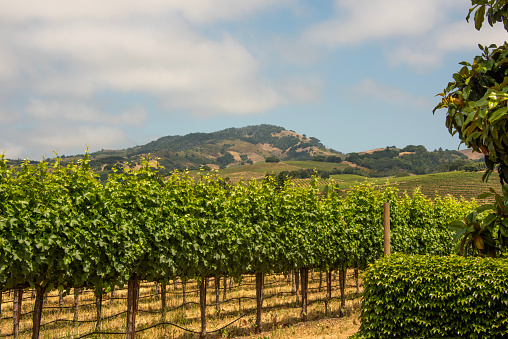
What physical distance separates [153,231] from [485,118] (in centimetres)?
780

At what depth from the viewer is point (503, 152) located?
452 centimetres

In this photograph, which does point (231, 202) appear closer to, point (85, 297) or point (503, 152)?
point (503, 152)

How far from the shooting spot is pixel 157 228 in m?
10.0

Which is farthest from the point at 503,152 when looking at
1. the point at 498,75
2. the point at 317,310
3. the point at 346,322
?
the point at 317,310

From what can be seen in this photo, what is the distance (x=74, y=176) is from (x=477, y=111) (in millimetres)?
7809

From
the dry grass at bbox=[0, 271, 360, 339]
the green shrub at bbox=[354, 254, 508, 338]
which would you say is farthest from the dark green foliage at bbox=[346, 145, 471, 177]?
the green shrub at bbox=[354, 254, 508, 338]

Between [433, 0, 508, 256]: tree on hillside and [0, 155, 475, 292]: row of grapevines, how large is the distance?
7068mm

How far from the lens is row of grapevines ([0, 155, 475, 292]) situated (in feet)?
26.5

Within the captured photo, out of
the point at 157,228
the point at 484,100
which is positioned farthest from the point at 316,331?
the point at 484,100

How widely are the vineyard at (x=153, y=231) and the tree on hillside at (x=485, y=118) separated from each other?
7.06 m

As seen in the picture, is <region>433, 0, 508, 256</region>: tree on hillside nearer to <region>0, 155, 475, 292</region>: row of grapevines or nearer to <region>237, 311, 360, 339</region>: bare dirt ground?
<region>0, 155, 475, 292</region>: row of grapevines

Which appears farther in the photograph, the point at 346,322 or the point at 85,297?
the point at 85,297

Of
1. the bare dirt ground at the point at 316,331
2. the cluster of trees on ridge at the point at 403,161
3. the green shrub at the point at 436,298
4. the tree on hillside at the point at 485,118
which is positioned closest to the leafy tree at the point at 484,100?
the tree on hillside at the point at 485,118

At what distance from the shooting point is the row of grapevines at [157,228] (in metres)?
8.07
